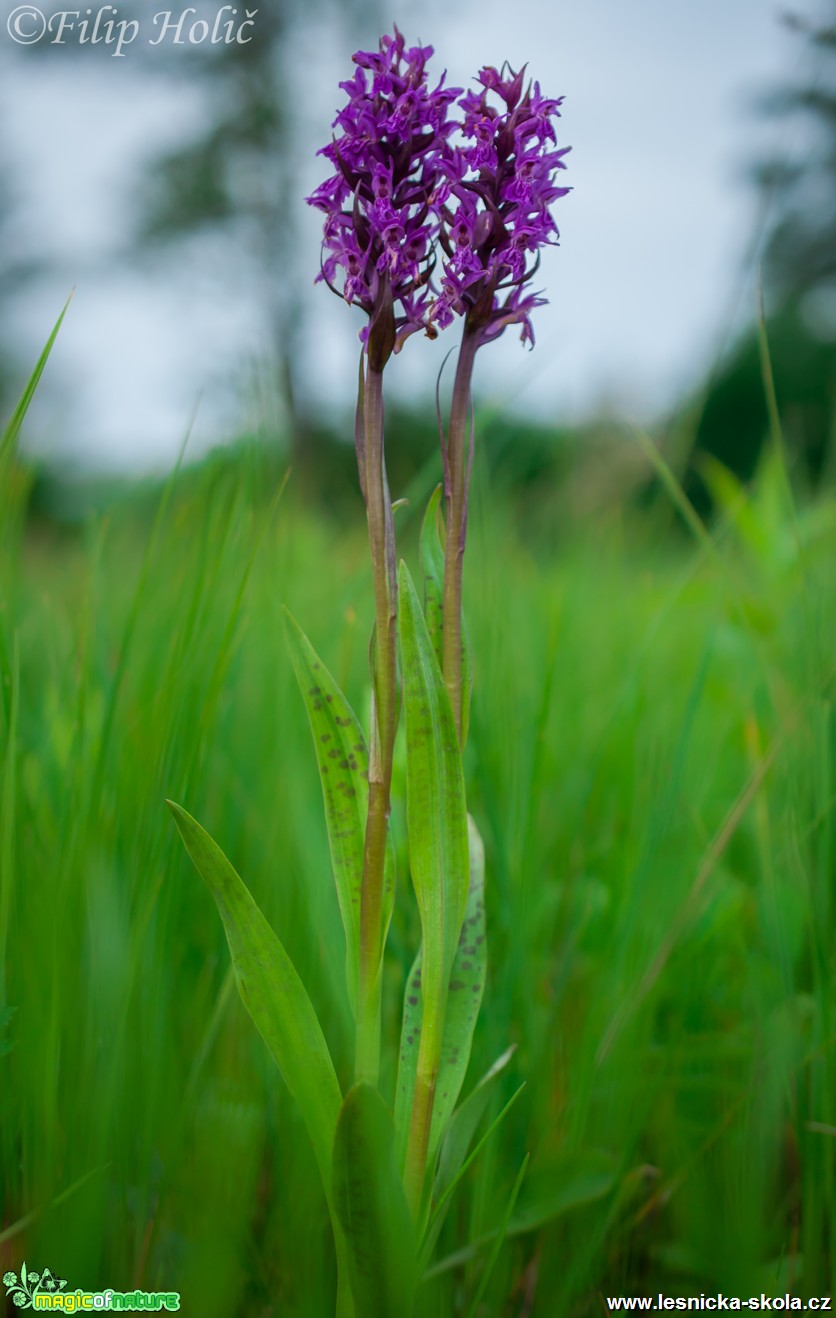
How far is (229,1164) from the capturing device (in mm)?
749

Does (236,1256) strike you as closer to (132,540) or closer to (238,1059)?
(238,1059)

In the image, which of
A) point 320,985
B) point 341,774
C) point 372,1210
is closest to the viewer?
point 372,1210

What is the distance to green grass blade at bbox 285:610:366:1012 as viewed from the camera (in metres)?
0.79

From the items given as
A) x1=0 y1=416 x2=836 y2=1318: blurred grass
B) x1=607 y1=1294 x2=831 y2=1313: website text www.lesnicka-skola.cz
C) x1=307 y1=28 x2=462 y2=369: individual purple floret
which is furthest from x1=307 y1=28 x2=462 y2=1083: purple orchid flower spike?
x1=607 y1=1294 x2=831 y2=1313: website text www.lesnicka-skola.cz

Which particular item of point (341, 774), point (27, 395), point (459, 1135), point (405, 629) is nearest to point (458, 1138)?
point (459, 1135)

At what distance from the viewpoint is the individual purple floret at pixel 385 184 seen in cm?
69

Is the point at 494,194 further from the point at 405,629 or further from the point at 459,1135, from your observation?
the point at 459,1135

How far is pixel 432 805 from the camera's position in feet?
2.47

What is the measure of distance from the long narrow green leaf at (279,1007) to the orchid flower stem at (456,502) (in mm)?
236

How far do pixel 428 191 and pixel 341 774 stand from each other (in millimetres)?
490

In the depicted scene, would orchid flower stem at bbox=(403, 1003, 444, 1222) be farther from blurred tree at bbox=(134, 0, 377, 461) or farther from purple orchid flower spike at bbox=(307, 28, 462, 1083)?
blurred tree at bbox=(134, 0, 377, 461)

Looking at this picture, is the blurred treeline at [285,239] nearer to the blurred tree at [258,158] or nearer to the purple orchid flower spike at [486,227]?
the blurred tree at [258,158]

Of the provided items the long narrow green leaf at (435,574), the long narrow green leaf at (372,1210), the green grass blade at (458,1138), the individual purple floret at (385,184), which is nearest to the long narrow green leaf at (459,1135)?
the green grass blade at (458,1138)

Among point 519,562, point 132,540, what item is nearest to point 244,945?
point 519,562
